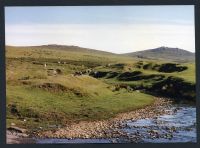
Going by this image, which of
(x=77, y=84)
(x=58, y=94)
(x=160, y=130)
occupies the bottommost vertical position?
(x=160, y=130)

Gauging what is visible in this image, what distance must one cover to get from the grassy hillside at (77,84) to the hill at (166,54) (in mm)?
139

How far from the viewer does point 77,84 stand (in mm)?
11094

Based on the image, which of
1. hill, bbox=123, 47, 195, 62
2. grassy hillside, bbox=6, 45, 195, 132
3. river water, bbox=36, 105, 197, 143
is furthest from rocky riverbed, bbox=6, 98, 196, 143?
hill, bbox=123, 47, 195, 62

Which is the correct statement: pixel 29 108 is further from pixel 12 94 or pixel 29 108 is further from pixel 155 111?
pixel 155 111

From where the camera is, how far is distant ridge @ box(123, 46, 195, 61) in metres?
10.9

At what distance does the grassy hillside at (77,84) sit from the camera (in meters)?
10.9

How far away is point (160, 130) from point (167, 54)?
164 cm

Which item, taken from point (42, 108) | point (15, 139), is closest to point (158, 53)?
point (42, 108)

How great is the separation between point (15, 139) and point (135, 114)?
263cm

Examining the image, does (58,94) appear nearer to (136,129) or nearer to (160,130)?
(136,129)

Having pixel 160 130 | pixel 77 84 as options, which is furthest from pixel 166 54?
pixel 77 84

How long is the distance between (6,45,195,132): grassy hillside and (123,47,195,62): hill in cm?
14

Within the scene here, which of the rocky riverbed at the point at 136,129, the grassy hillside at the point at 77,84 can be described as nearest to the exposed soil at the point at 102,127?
the rocky riverbed at the point at 136,129

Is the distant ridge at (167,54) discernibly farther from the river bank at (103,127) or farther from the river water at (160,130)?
the river water at (160,130)
